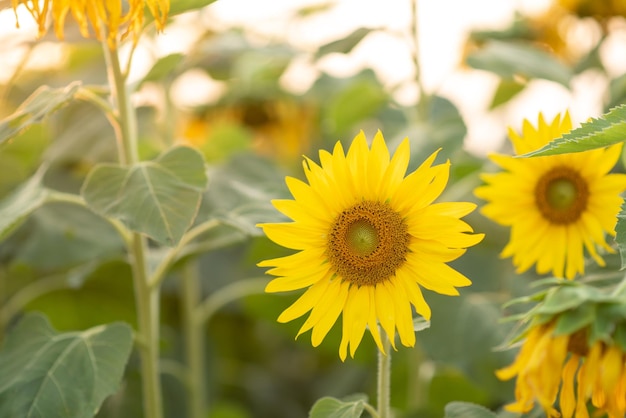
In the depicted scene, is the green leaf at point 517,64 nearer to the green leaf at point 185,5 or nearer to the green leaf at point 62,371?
the green leaf at point 185,5

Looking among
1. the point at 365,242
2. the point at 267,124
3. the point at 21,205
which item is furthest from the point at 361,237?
the point at 267,124

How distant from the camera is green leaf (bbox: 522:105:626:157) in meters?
0.62

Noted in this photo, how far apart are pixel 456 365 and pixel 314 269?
0.31m

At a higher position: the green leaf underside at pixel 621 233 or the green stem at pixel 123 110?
A: the green stem at pixel 123 110

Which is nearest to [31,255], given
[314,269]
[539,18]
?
[314,269]

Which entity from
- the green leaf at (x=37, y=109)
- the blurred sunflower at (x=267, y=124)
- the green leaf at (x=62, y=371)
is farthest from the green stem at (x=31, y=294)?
the blurred sunflower at (x=267, y=124)

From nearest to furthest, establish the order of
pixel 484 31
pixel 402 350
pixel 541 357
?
pixel 541 357 < pixel 402 350 < pixel 484 31

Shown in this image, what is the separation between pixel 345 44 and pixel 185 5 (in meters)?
0.23

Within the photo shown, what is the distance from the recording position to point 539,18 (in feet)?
4.68

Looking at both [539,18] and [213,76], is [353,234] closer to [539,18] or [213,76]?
[213,76]

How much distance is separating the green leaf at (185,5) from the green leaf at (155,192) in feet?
0.41

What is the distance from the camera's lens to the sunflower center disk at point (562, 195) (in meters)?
0.80

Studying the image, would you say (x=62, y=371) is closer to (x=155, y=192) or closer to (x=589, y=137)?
(x=155, y=192)

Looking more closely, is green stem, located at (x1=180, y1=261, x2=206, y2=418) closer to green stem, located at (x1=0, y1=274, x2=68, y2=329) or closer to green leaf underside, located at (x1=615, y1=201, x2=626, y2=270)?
green stem, located at (x1=0, y1=274, x2=68, y2=329)
